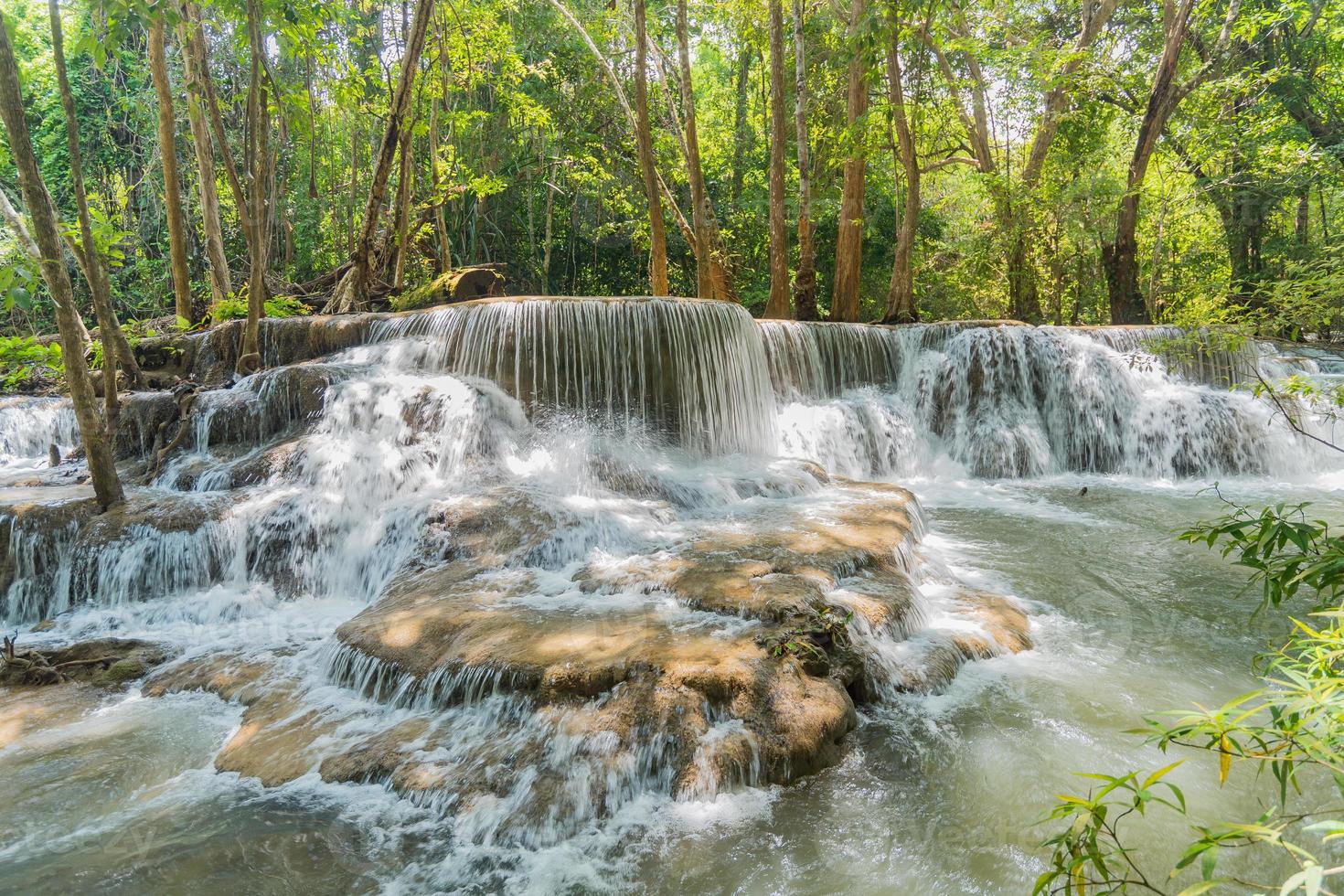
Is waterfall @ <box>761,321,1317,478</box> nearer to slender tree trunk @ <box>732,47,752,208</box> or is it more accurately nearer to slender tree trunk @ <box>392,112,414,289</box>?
slender tree trunk @ <box>392,112,414,289</box>

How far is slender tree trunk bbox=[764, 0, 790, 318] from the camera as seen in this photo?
37.7 ft

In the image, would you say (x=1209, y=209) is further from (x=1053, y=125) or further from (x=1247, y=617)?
(x=1247, y=617)

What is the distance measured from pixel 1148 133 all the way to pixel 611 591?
13.0 metres

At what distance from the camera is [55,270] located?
4.72m

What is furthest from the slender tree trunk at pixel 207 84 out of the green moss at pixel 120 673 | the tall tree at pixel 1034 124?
the tall tree at pixel 1034 124

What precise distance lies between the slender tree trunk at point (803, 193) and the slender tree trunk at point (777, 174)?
247 mm

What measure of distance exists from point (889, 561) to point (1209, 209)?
52.8ft

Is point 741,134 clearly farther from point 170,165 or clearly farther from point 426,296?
point 170,165

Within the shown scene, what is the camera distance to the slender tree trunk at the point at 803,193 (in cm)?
1147

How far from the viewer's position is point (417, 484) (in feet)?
21.4

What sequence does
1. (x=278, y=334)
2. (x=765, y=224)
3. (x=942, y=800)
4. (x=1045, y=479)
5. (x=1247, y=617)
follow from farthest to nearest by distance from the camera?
(x=765, y=224) < (x=1045, y=479) < (x=278, y=334) < (x=1247, y=617) < (x=942, y=800)

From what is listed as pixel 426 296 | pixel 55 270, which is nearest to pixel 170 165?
pixel 426 296

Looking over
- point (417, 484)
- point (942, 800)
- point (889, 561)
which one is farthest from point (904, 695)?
point (417, 484)

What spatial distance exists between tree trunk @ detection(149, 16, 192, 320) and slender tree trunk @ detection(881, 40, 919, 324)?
32.9 ft
